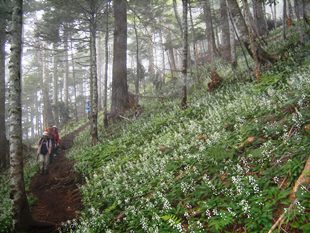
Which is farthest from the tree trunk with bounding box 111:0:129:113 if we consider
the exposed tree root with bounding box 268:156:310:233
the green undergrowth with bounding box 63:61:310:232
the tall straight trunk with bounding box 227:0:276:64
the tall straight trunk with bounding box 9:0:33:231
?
the exposed tree root with bounding box 268:156:310:233

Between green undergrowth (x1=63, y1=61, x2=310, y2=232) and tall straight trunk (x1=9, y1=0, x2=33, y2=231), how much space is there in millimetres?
1274

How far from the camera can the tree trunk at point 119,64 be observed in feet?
57.8

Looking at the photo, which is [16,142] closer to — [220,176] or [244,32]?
[220,176]

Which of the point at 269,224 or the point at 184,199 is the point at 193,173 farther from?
the point at 269,224

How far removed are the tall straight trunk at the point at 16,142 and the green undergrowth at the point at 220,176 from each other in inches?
50.1

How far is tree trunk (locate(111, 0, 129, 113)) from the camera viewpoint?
1761cm

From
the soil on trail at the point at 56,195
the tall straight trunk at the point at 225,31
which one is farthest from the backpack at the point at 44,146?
the tall straight trunk at the point at 225,31

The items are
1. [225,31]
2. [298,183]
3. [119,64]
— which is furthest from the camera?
[225,31]

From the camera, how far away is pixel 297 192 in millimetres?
3674

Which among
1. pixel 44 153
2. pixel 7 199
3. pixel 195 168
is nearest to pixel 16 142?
pixel 7 199

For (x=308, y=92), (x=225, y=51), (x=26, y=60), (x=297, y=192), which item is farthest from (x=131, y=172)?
(x=26, y=60)

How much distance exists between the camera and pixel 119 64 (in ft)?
58.5

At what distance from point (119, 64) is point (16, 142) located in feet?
36.6

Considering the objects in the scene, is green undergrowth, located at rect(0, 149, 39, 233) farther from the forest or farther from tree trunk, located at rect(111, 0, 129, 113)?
tree trunk, located at rect(111, 0, 129, 113)
